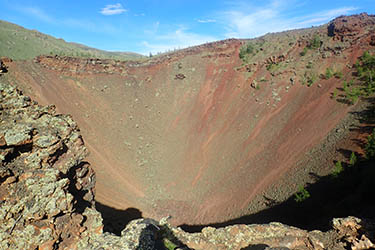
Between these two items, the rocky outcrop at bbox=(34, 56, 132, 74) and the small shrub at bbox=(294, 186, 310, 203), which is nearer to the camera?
the small shrub at bbox=(294, 186, 310, 203)

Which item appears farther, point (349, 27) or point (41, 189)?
point (349, 27)

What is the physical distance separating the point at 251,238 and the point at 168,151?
15415mm

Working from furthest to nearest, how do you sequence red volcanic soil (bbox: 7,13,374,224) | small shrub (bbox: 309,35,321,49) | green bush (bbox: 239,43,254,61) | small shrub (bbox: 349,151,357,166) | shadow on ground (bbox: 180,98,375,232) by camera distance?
green bush (bbox: 239,43,254,61), small shrub (bbox: 309,35,321,49), red volcanic soil (bbox: 7,13,374,224), small shrub (bbox: 349,151,357,166), shadow on ground (bbox: 180,98,375,232)

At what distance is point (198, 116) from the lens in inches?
1065

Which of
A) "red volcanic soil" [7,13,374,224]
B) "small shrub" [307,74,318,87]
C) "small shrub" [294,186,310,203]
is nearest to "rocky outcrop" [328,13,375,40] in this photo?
"red volcanic soil" [7,13,374,224]

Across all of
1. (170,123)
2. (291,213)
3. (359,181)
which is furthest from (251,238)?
(170,123)

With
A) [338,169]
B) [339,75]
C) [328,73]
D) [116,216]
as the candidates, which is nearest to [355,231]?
[338,169]

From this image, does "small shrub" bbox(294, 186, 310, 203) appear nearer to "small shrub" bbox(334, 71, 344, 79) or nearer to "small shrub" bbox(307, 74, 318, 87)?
"small shrub" bbox(307, 74, 318, 87)

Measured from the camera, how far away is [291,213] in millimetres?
12258

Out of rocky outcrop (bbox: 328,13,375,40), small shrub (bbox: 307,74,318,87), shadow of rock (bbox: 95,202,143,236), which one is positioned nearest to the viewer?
shadow of rock (bbox: 95,202,143,236)

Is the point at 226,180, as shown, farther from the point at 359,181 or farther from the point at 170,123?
the point at 170,123

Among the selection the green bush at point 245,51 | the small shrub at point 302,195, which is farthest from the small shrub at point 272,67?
the small shrub at point 302,195

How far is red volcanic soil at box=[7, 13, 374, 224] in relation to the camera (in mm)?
17172

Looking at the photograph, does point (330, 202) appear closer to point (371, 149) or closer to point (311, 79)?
point (371, 149)
